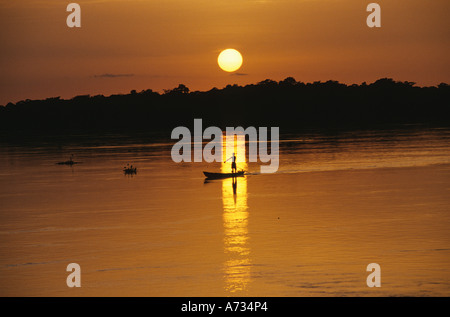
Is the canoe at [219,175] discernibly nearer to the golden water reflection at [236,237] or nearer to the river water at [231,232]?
the river water at [231,232]

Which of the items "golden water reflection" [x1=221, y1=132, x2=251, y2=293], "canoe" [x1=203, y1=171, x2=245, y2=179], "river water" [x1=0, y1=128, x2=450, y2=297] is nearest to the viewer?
"river water" [x1=0, y1=128, x2=450, y2=297]

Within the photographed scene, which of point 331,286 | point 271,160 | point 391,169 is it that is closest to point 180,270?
point 331,286

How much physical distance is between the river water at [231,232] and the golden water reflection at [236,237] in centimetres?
10

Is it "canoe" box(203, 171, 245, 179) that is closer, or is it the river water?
the river water

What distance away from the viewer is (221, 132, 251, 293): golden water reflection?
32000 millimetres

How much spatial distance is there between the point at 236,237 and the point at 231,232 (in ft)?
6.54

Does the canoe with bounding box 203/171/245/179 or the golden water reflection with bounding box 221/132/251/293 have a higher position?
the canoe with bounding box 203/171/245/179

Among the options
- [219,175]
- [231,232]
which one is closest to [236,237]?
[231,232]

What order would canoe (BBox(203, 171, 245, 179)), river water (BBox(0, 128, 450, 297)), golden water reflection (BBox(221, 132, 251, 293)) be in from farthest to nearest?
canoe (BBox(203, 171, 245, 179)) → golden water reflection (BBox(221, 132, 251, 293)) → river water (BBox(0, 128, 450, 297))

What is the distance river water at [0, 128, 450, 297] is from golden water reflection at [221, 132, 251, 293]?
97mm

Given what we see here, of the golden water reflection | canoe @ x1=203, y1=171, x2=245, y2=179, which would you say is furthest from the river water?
canoe @ x1=203, y1=171, x2=245, y2=179

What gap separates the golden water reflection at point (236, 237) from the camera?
32.0 m

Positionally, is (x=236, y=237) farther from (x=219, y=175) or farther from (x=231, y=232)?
(x=219, y=175)

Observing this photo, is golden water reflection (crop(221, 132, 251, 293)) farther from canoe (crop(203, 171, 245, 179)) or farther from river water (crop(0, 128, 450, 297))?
canoe (crop(203, 171, 245, 179))
